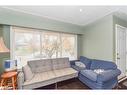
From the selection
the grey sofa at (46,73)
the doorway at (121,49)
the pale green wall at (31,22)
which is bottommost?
the grey sofa at (46,73)

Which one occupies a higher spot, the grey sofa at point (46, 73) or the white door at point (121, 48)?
the white door at point (121, 48)

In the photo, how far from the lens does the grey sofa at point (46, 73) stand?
2.22 metres

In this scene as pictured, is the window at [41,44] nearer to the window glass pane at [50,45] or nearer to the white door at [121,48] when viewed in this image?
the window glass pane at [50,45]

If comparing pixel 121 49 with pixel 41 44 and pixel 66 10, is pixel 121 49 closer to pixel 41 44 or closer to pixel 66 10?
Result: pixel 66 10

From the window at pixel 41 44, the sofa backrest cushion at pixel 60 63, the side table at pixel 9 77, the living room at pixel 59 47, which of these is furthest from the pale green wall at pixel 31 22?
the side table at pixel 9 77

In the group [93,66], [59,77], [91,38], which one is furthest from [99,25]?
[59,77]

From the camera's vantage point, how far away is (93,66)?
326 cm

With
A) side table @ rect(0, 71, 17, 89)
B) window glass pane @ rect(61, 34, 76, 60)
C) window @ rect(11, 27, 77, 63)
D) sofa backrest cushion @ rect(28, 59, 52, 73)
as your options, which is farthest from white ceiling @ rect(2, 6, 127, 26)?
side table @ rect(0, 71, 17, 89)

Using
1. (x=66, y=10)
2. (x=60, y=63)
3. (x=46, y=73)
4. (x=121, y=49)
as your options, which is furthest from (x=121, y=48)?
(x=46, y=73)

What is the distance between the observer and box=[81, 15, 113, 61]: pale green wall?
9.89 ft

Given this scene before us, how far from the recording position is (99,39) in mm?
3457

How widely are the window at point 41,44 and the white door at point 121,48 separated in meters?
1.73

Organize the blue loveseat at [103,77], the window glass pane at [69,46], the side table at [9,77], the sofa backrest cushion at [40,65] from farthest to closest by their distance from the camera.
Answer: the window glass pane at [69,46] → the sofa backrest cushion at [40,65] → the blue loveseat at [103,77] → the side table at [9,77]
